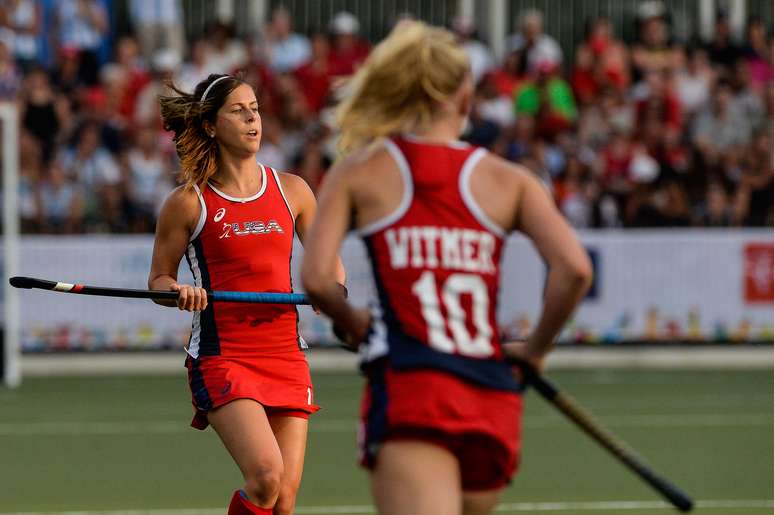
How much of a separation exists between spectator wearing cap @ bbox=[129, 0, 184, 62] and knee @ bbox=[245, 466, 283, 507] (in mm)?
13217

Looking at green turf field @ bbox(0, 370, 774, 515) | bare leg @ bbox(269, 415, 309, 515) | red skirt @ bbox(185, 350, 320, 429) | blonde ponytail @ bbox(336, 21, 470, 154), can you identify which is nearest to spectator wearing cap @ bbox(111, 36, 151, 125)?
green turf field @ bbox(0, 370, 774, 515)

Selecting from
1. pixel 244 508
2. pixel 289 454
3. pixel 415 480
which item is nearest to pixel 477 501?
pixel 415 480

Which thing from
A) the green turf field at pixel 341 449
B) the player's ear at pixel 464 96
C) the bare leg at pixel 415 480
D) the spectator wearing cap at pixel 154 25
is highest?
the spectator wearing cap at pixel 154 25

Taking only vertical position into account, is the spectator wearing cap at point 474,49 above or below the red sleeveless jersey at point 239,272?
above

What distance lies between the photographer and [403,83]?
4480mm

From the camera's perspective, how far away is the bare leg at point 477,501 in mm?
4566

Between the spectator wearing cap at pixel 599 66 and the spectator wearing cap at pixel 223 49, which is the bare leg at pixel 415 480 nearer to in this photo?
the spectator wearing cap at pixel 223 49

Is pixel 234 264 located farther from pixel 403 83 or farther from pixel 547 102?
pixel 547 102

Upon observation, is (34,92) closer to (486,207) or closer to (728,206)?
(728,206)

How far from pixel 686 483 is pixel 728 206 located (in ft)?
25.0

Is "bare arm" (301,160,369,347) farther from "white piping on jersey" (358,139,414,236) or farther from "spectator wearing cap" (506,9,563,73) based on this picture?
"spectator wearing cap" (506,9,563,73)

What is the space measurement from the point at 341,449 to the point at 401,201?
7.03m

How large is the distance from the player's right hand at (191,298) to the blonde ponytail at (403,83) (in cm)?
188

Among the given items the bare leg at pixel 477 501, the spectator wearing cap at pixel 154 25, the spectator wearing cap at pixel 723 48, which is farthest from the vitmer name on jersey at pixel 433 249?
the spectator wearing cap at pixel 723 48
